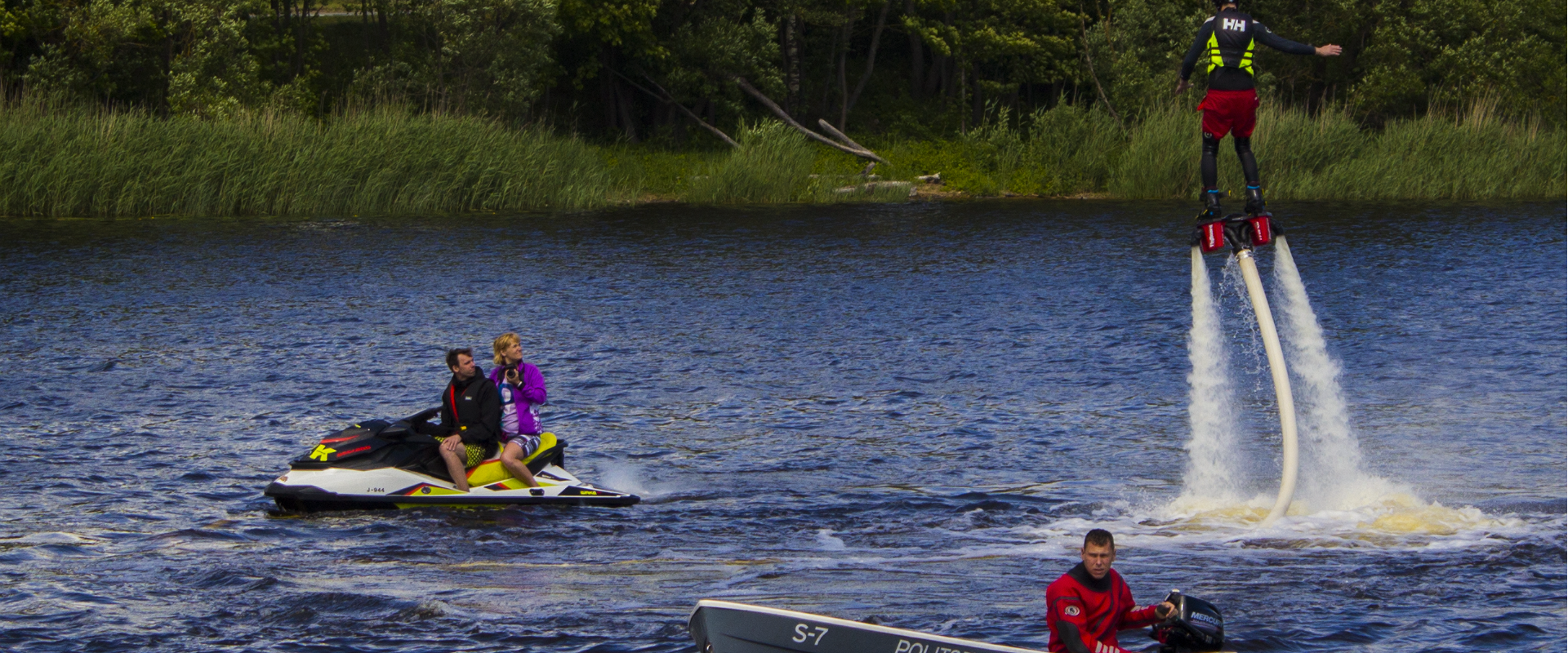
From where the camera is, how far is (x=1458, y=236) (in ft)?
126

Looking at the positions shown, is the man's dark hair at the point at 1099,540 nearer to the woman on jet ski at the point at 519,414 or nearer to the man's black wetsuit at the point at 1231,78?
the man's black wetsuit at the point at 1231,78

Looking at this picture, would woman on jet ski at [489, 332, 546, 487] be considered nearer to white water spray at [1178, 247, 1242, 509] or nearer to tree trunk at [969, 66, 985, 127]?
white water spray at [1178, 247, 1242, 509]

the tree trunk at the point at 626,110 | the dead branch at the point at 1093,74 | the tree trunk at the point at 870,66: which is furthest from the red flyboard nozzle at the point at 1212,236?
the tree trunk at the point at 626,110

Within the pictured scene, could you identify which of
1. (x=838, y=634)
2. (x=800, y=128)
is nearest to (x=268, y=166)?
(x=800, y=128)

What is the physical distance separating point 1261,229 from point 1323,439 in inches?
264

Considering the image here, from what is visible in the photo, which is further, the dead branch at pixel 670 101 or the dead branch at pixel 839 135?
the dead branch at pixel 839 135

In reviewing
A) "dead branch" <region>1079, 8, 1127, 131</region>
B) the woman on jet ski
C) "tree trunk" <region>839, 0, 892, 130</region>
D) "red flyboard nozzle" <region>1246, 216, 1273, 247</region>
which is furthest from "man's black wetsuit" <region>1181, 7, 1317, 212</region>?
"tree trunk" <region>839, 0, 892, 130</region>

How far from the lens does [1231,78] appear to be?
40.4 feet

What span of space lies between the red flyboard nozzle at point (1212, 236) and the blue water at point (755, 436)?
2.87 m

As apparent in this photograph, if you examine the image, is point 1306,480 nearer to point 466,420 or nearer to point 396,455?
point 466,420

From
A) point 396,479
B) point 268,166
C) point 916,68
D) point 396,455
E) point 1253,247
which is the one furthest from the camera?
point 916,68

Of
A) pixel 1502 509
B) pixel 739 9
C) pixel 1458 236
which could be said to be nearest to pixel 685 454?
pixel 1502 509

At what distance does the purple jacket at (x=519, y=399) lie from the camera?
1506cm

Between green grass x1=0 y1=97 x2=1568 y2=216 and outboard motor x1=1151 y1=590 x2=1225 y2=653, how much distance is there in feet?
121
